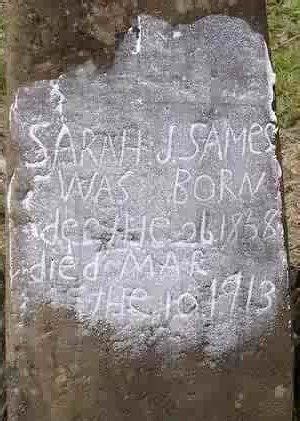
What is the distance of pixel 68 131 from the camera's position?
2.48 metres

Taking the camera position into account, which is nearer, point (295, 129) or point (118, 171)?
point (118, 171)

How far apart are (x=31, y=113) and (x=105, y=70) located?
281 mm

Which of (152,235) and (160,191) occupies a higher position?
(160,191)

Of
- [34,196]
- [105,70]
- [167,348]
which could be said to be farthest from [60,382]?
[105,70]

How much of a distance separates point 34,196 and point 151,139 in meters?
0.43

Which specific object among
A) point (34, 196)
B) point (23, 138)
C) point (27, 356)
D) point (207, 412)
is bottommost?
point (207, 412)

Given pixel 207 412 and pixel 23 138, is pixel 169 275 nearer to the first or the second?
pixel 207 412

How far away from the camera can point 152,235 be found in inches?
99.3

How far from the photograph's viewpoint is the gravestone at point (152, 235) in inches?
96.5

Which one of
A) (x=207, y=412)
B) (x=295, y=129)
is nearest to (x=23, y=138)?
(x=207, y=412)

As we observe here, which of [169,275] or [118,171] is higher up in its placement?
[118,171]

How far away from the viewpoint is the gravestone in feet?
8.04

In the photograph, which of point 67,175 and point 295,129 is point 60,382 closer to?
point 67,175

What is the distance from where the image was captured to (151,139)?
8.30 feet
